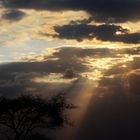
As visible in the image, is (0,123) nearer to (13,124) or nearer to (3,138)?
(13,124)

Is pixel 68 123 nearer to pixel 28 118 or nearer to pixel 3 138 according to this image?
pixel 28 118

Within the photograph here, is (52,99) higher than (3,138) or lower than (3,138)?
higher

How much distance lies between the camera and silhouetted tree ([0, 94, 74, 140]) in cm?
11432

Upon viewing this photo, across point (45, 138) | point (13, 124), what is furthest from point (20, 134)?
point (45, 138)

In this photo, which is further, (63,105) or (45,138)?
(45,138)

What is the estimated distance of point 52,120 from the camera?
Result: 385 ft

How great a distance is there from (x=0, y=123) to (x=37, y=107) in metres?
6.16

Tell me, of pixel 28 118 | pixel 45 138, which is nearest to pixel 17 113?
pixel 28 118

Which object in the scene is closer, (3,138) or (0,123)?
(0,123)

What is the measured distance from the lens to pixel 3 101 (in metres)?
116

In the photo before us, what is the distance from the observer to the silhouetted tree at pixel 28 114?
114 metres

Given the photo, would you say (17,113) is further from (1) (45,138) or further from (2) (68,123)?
(1) (45,138)

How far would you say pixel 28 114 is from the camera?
115000mm

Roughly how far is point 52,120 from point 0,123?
26.6 ft
